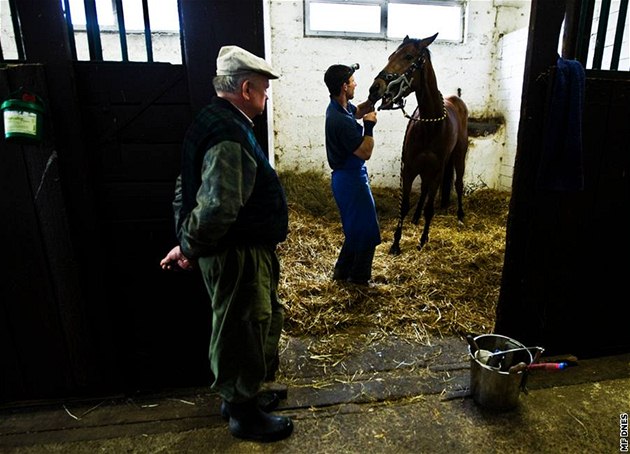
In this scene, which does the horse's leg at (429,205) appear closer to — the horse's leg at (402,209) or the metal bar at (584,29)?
the horse's leg at (402,209)

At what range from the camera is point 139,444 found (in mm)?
1734

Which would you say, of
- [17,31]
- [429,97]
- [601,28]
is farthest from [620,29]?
[17,31]

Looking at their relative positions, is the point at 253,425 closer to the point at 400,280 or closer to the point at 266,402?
the point at 266,402

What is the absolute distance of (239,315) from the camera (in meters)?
1.59

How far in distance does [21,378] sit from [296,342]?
4.94ft

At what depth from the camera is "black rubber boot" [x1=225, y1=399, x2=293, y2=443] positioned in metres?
1.73

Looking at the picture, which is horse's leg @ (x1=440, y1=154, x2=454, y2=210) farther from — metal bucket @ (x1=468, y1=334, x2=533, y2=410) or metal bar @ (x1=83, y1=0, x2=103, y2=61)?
metal bar @ (x1=83, y1=0, x2=103, y2=61)

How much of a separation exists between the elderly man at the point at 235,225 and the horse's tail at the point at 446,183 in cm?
400

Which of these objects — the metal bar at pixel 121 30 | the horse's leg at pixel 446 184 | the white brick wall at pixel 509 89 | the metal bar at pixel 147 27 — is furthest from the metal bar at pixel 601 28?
the white brick wall at pixel 509 89

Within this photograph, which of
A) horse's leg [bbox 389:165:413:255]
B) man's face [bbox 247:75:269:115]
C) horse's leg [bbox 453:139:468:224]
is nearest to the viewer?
man's face [bbox 247:75:269:115]

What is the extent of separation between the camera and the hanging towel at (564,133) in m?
1.87

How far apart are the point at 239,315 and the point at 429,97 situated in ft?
10.0

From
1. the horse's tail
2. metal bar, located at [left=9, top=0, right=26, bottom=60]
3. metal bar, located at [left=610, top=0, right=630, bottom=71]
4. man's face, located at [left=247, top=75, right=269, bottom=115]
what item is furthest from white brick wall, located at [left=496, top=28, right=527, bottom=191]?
metal bar, located at [left=9, top=0, right=26, bottom=60]

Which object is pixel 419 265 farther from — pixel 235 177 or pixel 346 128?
pixel 235 177
